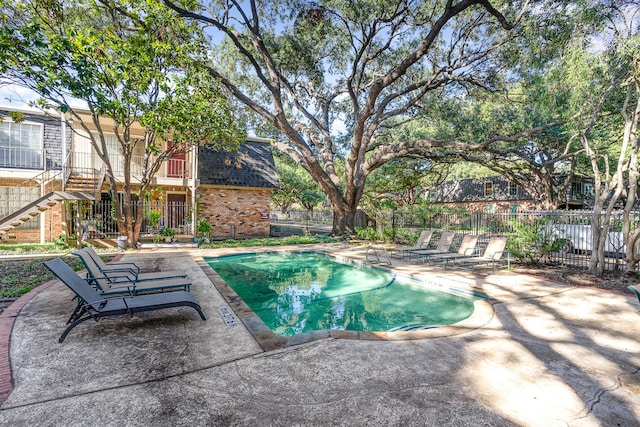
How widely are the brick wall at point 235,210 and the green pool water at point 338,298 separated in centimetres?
696

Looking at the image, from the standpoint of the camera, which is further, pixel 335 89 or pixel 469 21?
pixel 335 89

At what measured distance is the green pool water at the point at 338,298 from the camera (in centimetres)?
590

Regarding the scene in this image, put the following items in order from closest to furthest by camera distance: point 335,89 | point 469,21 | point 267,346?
point 267,346 → point 469,21 → point 335,89

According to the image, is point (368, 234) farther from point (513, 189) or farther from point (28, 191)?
point (513, 189)

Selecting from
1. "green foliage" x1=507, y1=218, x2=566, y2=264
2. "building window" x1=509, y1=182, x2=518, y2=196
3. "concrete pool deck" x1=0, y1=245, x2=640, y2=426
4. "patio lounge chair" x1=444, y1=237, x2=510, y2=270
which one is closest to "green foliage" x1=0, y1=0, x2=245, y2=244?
"concrete pool deck" x1=0, y1=245, x2=640, y2=426

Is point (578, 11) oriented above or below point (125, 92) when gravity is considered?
above

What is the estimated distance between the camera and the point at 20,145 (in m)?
14.5

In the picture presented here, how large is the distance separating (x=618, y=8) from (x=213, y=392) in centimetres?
1061

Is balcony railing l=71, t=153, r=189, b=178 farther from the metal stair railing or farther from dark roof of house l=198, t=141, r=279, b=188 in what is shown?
dark roof of house l=198, t=141, r=279, b=188

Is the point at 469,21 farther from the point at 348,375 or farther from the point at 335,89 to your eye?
the point at 348,375

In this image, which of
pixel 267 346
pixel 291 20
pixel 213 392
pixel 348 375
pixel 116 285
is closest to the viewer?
pixel 213 392

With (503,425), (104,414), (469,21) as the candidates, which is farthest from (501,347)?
(469,21)

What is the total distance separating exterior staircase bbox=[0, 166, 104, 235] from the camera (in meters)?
10.8

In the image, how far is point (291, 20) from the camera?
14.1 meters
